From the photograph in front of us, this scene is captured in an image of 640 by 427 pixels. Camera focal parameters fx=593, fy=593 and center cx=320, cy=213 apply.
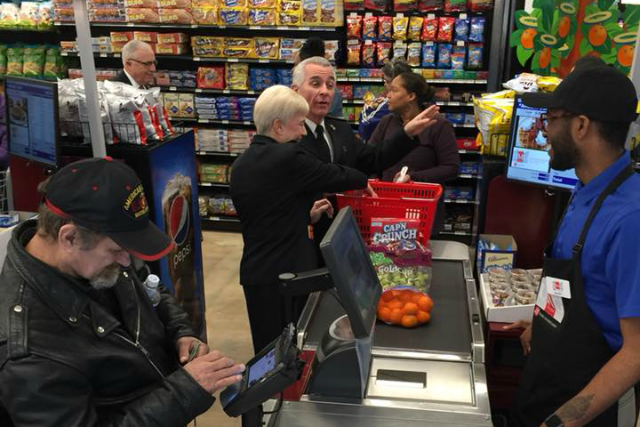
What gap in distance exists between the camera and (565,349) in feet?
6.28

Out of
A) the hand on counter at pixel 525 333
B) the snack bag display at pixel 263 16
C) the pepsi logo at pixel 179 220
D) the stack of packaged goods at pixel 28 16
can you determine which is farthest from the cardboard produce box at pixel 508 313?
the stack of packaged goods at pixel 28 16

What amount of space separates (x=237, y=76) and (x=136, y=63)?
154cm

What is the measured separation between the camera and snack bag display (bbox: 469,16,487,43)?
5.97 m

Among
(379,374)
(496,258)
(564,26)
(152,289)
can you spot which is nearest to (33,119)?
(152,289)

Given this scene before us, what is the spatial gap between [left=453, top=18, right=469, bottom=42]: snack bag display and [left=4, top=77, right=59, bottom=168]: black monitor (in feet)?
14.0

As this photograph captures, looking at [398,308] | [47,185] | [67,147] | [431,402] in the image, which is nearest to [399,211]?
[398,308]

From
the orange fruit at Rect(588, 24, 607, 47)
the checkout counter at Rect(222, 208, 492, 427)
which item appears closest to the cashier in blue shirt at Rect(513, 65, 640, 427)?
the checkout counter at Rect(222, 208, 492, 427)

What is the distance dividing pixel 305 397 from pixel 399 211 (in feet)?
3.64

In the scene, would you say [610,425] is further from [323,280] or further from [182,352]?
[182,352]

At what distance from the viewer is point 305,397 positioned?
185cm

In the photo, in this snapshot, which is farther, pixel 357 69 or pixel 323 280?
pixel 357 69

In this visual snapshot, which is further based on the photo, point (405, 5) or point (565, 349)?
point (405, 5)

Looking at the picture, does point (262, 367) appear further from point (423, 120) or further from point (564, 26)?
point (564, 26)

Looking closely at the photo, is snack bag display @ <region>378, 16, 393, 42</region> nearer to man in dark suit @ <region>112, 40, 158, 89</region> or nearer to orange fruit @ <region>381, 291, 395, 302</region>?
man in dark suit @ <region>112, 40, 158, 89</region>
